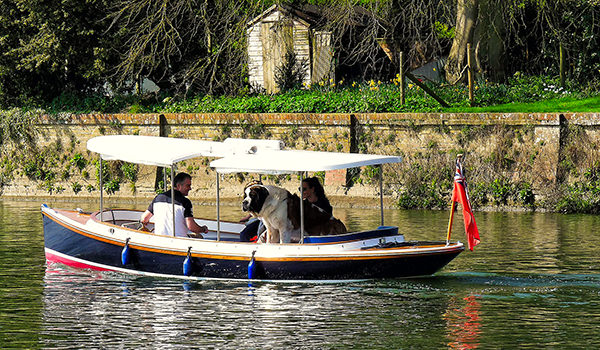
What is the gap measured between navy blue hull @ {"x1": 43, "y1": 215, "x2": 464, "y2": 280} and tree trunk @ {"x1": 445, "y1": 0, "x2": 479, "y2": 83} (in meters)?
13.0

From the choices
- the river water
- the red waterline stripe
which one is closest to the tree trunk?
the river water

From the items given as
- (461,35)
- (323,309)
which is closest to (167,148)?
(323,309)

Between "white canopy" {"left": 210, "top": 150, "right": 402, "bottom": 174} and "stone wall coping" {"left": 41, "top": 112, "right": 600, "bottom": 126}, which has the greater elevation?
"stone wall coping" {"left": 41, "top": 112, "right": 600, "bottom": 126}

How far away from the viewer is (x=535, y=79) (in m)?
28.8

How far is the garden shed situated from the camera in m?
33.5

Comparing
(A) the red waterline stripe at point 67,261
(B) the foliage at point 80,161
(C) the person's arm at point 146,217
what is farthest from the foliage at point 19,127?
(C) the person's arm at point 146,217

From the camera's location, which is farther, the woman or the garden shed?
the garden shed

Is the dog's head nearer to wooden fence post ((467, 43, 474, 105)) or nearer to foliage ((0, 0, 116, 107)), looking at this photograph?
wooden fence post ((467, 43, 474, 105))

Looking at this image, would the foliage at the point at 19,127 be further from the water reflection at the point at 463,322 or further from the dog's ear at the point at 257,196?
the water reflection at the point at 463,322

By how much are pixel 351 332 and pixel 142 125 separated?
56.8ft

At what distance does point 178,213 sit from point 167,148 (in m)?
1.02

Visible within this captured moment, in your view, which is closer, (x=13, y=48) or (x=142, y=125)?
(x=142, y=125)

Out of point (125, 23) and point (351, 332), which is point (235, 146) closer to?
point (351, 332)

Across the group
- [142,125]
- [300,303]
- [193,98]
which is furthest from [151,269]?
[193,98]
